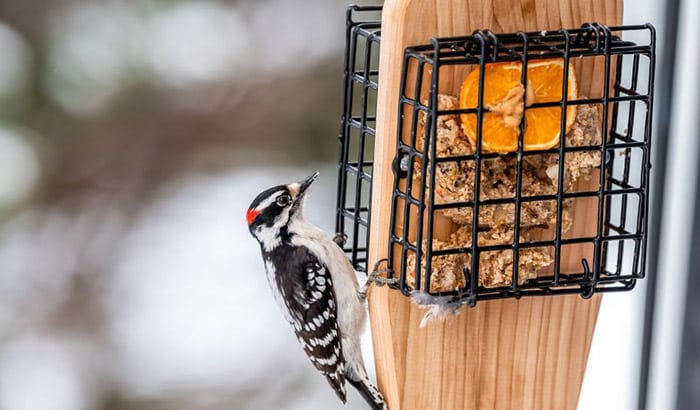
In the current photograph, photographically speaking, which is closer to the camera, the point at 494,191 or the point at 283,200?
Result: the point at 494,191

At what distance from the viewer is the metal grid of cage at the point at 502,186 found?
4.66 feet

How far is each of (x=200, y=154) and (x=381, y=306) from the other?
1087 mm

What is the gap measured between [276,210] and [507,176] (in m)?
Result: 0.50

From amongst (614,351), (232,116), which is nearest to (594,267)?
(614,351)

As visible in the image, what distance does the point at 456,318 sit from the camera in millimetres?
1559

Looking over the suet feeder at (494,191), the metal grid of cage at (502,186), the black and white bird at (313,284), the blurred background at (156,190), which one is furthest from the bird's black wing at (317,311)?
the blurred background at (156,190)

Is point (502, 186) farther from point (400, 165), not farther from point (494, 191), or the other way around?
point (400, 165)

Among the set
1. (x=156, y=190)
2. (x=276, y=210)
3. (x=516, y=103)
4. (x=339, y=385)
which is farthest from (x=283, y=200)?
(x=156, y=190)

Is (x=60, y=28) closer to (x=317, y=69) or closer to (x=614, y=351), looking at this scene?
(x=317, y=69)

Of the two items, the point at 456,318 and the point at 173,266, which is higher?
the point at 456,318

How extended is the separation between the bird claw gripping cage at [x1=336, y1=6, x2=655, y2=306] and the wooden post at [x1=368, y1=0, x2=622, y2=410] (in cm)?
2

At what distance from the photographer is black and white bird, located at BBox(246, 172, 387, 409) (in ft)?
5.94

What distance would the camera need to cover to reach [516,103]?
1.42 m

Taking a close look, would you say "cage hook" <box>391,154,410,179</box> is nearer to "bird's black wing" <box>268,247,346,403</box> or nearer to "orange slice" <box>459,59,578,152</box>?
"orange slice" <box>459,59,578,152</box>
